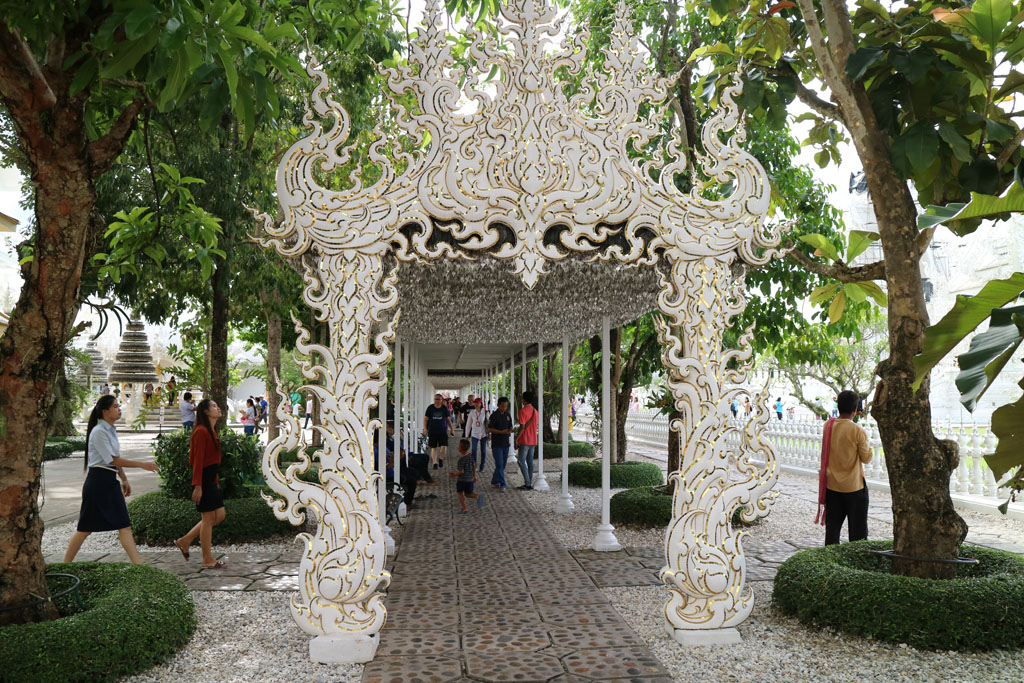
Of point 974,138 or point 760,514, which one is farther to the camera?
point 974,138

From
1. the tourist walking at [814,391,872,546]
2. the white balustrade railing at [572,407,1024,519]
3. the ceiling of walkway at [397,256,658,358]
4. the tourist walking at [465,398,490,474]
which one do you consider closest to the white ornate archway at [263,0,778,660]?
the ceiling of walkway at [397,256,658,358]

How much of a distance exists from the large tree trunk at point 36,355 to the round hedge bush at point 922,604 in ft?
17.2

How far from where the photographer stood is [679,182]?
997 cm

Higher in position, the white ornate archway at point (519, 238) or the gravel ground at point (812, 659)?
the white ornate archway at point (519, 238)

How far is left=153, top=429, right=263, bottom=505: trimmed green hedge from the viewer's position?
8891 millimetres

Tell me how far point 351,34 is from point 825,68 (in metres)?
4.04

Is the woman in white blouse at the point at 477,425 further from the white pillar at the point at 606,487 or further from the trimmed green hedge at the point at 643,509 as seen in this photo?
the white pillar at the point at 606,487

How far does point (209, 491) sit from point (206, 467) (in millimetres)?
239

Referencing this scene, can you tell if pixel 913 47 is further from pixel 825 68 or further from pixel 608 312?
pixel 608 312

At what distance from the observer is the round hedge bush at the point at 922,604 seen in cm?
440

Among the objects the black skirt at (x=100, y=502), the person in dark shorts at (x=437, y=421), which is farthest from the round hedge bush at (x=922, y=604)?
the person in dark shorts at (x=437, y=421)

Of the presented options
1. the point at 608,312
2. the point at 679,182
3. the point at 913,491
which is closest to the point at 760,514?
the point at 913,491

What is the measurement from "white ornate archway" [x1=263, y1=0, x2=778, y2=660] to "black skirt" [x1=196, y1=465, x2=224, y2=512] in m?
2.29

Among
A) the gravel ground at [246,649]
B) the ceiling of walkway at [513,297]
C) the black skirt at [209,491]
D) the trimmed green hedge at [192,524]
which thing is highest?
the ceiling of walkway at [513,297]
